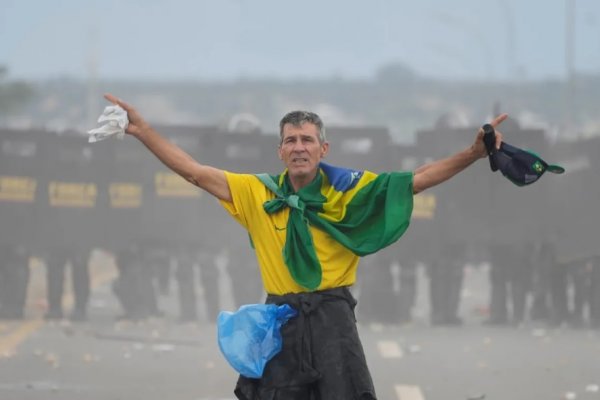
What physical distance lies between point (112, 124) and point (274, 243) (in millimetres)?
775

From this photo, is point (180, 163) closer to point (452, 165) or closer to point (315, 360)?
point (315, 360)

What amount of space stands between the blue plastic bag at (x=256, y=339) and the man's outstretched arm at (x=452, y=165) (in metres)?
0.74

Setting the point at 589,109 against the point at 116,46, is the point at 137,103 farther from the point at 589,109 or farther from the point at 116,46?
the point at 116,46

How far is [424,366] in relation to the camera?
43.8ft

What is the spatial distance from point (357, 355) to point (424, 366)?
22.3 feet

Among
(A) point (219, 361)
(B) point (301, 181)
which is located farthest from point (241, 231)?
(B) point (301, 181)

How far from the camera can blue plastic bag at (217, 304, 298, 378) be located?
6.57 metres

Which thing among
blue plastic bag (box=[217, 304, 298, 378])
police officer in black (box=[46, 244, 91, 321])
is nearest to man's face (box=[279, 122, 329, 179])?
blue plastic bag (box=[217, 304, 298, 378])

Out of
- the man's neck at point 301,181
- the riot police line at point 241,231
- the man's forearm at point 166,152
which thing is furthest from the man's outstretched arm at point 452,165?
the riot police line at point 241,231

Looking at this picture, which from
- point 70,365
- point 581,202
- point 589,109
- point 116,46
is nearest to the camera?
point 70,365

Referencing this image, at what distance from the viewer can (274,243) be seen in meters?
6.67

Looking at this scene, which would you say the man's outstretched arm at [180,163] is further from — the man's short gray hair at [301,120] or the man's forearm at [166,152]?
the man's short gray hair at [301,120]

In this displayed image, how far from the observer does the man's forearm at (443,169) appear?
22.0ft

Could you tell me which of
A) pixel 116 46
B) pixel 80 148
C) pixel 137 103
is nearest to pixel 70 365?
pixel 80 148
